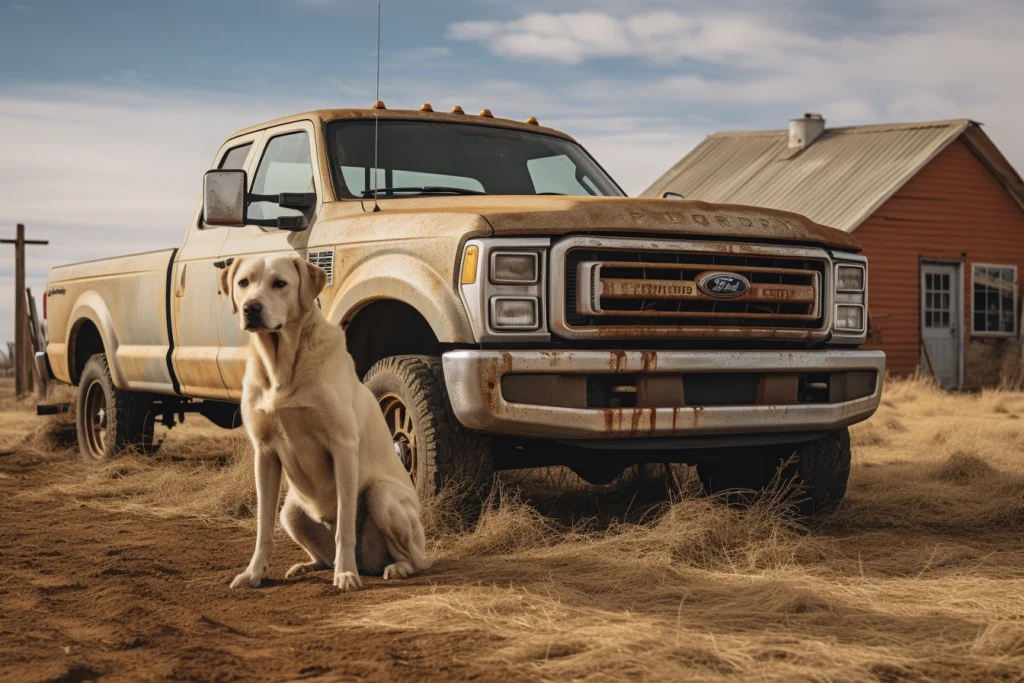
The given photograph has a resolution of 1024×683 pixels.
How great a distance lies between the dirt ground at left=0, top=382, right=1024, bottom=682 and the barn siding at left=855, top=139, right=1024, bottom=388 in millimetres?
14636

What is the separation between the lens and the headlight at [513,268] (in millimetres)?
4879

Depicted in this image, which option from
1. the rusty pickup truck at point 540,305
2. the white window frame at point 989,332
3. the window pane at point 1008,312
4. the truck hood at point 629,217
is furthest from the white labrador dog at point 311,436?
the window pane at point 1008,312

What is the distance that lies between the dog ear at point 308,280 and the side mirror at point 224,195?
5.65 ft

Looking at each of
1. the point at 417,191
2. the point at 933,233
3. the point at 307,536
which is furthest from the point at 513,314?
the point at 933,233

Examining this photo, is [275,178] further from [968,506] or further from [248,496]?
[968,506]

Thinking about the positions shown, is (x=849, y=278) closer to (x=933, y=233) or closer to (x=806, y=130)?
(x=933, y=233)

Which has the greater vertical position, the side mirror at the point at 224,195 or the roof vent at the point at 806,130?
the roof vent at the point at 806,130

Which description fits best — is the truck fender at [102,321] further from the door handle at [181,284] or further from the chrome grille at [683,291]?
the chrome grille at [683,291]

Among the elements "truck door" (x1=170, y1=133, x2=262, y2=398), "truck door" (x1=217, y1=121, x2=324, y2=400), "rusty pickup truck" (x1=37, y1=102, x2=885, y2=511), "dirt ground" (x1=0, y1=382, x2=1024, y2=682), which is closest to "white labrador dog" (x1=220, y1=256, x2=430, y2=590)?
"dirt ground" (x1=0, y1=382, x2=1024, y2=682)

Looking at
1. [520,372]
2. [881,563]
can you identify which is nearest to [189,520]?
[520,372]

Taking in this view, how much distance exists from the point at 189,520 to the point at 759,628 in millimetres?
3705

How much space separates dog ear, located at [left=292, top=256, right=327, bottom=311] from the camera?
14.3 feet

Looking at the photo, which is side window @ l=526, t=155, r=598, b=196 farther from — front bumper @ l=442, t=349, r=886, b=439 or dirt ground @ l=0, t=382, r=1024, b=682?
front bumper @ l=442, t=349, r=886, b=439

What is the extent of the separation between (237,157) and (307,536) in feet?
11.3
